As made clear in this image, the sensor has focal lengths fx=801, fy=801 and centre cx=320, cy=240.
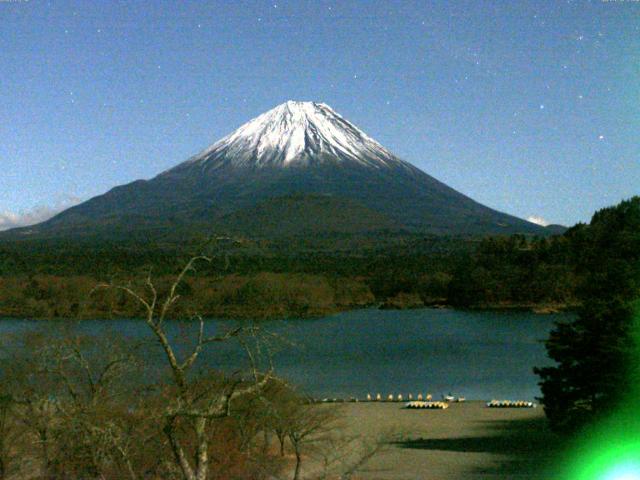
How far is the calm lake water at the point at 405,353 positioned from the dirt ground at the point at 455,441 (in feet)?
6.72

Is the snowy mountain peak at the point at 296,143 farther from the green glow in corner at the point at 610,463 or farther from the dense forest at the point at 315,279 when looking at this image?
the green glow in corner at the point at 610,463

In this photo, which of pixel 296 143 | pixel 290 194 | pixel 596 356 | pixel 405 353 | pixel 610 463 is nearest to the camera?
pixel 610 463

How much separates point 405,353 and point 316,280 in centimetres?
2261

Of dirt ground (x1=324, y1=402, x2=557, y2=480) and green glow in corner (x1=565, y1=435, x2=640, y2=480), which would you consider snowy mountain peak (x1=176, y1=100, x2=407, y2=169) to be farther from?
green glow in corner (x1=565, y1=435, x2=640, y2=480)

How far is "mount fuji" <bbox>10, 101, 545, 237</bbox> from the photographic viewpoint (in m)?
102

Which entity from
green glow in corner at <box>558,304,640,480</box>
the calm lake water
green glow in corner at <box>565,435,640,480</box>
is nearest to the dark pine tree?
green glow in corner at <box>558,304,640,480</box>

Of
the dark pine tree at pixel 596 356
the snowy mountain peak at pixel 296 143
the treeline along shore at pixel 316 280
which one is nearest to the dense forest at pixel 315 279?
the treeline along shore at pixel 316 280

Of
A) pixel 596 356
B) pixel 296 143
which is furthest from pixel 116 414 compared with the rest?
pixel 296 143

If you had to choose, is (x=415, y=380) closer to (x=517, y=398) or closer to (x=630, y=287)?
(x=517, y=398)

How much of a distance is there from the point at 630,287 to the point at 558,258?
4849 cm

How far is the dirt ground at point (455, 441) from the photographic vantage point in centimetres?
1252

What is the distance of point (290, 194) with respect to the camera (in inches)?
4432

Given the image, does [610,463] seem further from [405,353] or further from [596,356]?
[405,353]

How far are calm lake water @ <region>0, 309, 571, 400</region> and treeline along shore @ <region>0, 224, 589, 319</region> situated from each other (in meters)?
3.30
